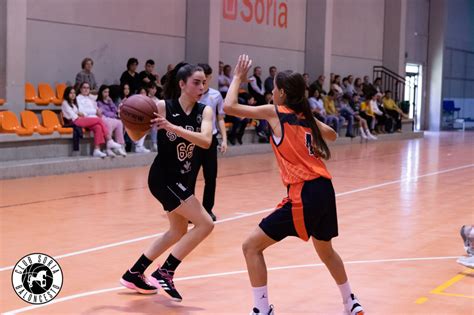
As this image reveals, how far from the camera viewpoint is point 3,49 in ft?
41.0

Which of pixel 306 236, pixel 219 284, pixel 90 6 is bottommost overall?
pixel 219 284

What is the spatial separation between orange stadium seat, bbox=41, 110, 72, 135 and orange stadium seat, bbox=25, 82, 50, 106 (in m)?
0.37

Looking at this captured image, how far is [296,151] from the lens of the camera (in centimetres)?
446

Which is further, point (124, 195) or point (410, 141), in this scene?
point (410, 141)

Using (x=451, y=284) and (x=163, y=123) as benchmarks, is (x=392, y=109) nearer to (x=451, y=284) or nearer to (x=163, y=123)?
(x=451, y=284)

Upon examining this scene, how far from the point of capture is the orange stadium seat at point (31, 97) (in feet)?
42.9

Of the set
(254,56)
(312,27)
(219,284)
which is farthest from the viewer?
(312,27)

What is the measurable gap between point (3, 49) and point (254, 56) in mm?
8747

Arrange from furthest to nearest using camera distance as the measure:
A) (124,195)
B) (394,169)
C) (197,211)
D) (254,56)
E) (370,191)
A: (254,56)
(394,169)
(370,191)
(124,195)
(197,211)

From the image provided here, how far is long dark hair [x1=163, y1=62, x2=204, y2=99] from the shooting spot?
5.11 m

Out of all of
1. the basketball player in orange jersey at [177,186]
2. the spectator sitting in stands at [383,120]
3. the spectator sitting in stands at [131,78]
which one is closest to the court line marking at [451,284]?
the basketball player in orange jersey at [177,186]

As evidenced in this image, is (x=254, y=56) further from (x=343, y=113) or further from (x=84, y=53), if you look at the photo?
(x=84, y=53)

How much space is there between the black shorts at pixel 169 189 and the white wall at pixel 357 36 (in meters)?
18.9

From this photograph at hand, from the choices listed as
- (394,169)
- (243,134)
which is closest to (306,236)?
(394,169)
